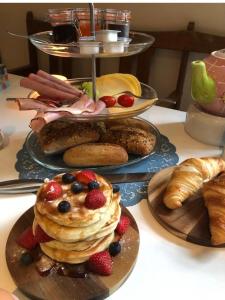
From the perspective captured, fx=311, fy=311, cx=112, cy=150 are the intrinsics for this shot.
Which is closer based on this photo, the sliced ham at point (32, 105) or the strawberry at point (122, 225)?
the strawberry at point (122, 225)

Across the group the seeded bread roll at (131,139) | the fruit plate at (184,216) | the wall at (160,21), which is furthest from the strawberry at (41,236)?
the wall at (160,21)

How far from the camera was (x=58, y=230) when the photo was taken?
1.67 ft

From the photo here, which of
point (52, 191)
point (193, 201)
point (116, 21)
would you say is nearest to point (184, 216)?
point (193, 201)

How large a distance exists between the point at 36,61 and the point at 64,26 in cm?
154

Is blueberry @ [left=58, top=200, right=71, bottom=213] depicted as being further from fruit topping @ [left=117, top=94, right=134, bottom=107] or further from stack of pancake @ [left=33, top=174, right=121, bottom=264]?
fruit topping @ [left=117, top=94, right=134, bottom=107]

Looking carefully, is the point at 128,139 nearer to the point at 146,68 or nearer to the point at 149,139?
the point at 149,139

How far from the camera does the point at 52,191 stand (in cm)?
55

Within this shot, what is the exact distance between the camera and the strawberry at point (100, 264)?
0.52m

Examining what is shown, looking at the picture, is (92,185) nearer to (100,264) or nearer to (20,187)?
(100,264)

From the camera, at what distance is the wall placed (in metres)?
1.58

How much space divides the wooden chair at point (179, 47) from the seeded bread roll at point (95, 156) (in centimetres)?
75

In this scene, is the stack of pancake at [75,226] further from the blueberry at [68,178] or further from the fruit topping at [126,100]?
the fruit topping at [126,100]

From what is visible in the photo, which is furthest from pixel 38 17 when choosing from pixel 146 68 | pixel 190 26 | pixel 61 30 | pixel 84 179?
pixel 84 179

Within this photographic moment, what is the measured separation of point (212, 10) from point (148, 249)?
137 cm
